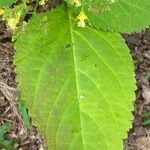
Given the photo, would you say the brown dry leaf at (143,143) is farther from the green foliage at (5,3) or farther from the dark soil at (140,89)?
the green foliage at (5,3)

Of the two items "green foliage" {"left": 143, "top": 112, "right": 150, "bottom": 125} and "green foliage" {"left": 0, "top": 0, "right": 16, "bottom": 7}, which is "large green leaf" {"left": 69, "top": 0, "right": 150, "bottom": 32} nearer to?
"green foliage" {"left": 0, "top": 0, "right": 16, "bottom": 7}

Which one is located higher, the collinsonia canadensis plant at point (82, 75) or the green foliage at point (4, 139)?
the collinsonia canadensis plant at point (82, 75)

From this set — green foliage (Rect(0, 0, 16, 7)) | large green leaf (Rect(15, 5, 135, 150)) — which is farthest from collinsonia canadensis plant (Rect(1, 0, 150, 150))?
green foliage (Rect(0, 0, 16, 7))

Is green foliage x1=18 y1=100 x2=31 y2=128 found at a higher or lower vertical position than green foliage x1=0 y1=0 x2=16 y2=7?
lower

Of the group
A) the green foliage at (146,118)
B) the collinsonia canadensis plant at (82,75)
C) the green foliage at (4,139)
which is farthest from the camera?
the green foliage at (146,118)

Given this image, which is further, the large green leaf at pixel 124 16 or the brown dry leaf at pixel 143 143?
the brown dry leaf at pixel 143 143

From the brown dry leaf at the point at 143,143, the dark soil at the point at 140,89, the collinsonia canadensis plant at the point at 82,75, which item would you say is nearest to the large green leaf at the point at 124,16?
the collinsonia canadensis plant at the point at 82,75

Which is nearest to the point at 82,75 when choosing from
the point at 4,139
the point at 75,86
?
the point at 75,86

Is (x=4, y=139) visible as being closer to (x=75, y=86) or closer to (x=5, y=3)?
(x=75, y=86)

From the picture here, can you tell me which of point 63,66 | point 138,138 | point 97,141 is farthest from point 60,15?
point 138,138
